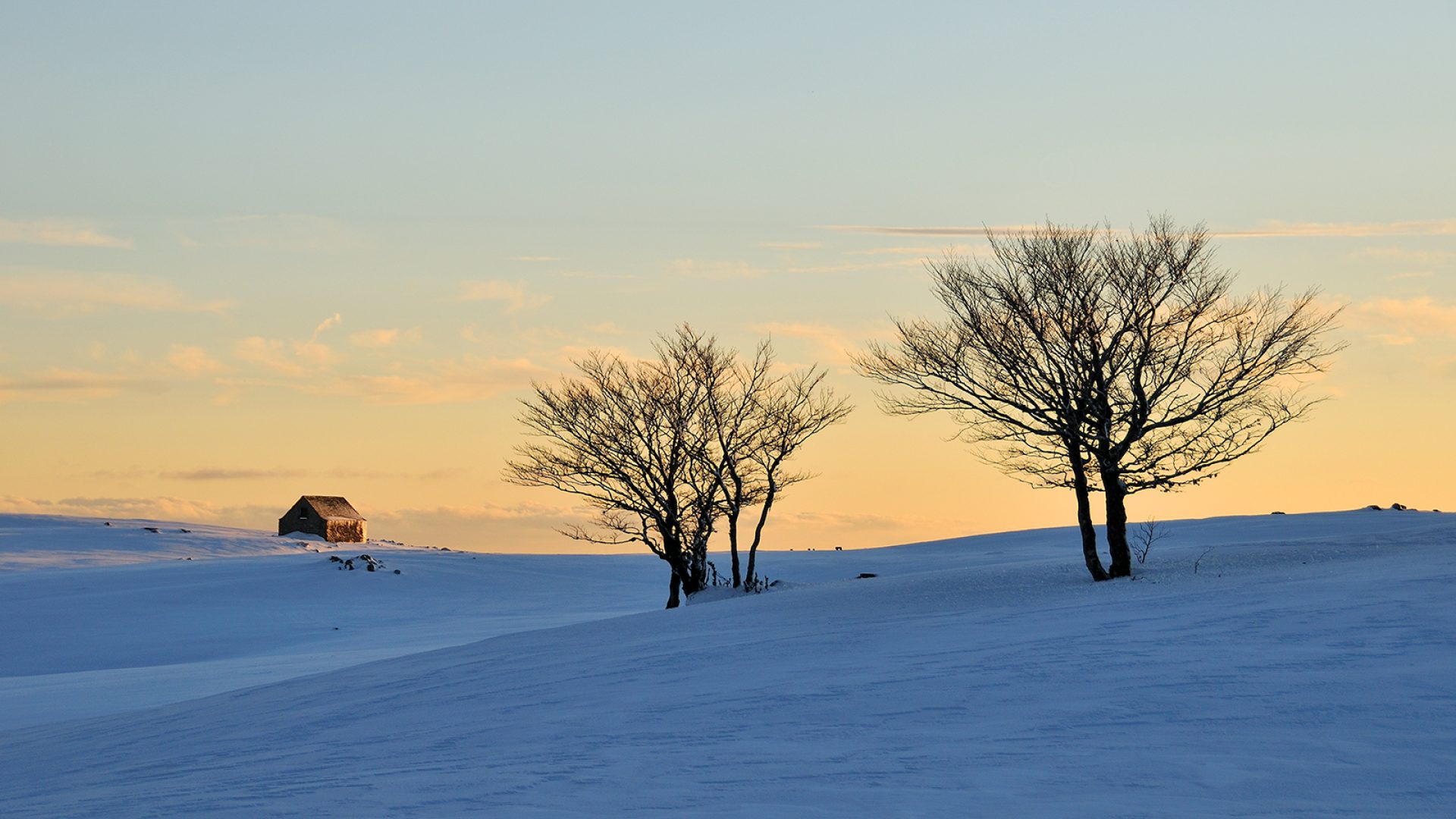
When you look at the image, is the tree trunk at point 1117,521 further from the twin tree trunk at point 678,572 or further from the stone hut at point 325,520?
the stone hut at point 325,520

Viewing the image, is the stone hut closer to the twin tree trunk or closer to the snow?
the twin tree trunk

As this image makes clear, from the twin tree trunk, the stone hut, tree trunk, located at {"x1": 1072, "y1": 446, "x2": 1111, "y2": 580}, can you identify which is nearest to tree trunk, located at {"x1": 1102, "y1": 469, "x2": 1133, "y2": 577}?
tree trunk, located at {"x1": 1072, "y1": 446, "x2": 1111, "y2": 580}

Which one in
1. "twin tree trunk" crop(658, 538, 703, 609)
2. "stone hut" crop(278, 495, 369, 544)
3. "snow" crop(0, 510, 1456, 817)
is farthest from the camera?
"stone hut" crop(278, 495, 369, 544)

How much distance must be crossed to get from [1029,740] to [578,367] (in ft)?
95.7

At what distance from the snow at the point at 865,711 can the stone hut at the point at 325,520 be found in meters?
49.7

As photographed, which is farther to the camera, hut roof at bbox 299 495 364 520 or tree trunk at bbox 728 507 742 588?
hut roof at bbox 299 495 364 520

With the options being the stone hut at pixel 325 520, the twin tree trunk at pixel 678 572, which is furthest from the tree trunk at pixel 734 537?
the stone hut at pixel 325 520

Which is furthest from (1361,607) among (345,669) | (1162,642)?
(345,669)

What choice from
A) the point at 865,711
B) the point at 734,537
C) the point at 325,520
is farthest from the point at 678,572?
the point at 325,520

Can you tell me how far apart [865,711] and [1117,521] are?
1497 centimetres

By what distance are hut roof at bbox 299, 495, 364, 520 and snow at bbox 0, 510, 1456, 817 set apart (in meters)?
50.4

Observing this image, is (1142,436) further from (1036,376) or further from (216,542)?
(216,542)

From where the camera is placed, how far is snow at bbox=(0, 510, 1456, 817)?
387 inches

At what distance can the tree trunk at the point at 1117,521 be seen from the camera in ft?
86.7
